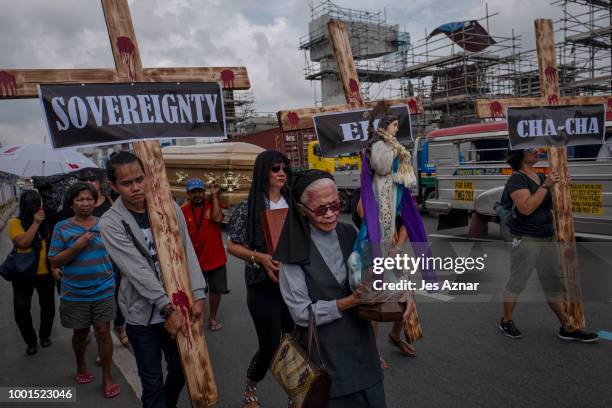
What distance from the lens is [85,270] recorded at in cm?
364

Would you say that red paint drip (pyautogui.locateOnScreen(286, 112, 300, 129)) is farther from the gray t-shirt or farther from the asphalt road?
the gray t-shirt

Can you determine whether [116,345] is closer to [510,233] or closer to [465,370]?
[465,370]

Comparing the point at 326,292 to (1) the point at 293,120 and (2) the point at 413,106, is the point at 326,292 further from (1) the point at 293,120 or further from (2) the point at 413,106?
(2) the point at 413,106

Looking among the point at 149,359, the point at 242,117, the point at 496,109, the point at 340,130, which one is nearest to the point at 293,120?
the point at 340,130

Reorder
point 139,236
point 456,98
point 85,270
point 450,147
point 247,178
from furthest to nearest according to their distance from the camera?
point 456,98, point 450,147, point 247,178, point 85,270, point 139,236

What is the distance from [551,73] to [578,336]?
247 centimetres

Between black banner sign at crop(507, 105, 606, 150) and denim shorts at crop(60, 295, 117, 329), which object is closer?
denim shorts at crop(60, 295, 117, 329)

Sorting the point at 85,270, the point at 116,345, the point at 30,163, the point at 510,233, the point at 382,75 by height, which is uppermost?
the point at 382,75

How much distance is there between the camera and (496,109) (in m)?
4.58

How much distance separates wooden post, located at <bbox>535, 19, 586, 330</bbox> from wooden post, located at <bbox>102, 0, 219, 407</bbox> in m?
3.35

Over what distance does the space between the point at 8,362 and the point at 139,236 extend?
121 inches

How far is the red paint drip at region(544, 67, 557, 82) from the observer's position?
4398 millimetres

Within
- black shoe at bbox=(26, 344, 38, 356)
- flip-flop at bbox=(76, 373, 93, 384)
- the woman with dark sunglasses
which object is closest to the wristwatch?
the woman with dark sunglasses

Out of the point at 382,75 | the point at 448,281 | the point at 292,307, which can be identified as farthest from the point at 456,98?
the point at 292,307
